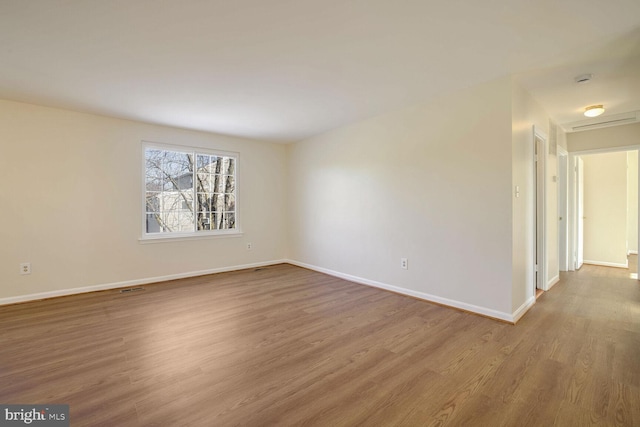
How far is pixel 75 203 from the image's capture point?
384 cm

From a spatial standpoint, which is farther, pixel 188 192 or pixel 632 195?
pixel 632 195

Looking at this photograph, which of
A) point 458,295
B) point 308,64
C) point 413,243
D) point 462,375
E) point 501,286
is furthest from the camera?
point 413,243

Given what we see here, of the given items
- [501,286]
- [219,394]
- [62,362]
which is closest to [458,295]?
[501,286]

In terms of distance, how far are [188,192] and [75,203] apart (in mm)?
1514

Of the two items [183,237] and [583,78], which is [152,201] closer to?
[183,237]

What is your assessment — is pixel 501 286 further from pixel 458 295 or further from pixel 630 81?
pixel 630 81

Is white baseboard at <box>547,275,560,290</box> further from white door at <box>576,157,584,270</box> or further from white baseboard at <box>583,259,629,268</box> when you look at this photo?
white baseboard at <box>583,259,629,268</box>

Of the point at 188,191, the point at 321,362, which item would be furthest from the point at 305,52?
the point at 188,191

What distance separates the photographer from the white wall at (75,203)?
11.4 ft

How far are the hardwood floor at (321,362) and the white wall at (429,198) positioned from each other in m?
0.45

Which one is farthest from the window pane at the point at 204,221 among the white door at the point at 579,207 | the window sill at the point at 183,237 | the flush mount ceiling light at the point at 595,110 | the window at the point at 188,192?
the white door at the point at 579,207

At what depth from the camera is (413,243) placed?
3.66 m

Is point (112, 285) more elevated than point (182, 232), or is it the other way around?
point (182, 232)

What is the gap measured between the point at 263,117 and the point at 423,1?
2.75m
